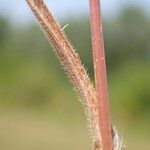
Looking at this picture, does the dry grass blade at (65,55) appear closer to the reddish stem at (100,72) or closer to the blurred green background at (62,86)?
the reddish stem at (100,72)

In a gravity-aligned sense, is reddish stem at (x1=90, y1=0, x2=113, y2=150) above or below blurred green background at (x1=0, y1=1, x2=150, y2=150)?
below

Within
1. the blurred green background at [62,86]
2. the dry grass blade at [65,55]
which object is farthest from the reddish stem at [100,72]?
the blurred green background at [62,86]

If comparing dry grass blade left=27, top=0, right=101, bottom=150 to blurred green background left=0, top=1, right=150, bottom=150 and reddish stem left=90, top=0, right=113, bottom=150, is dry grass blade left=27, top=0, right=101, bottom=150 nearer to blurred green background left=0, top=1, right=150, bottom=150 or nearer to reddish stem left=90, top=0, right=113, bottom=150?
reddish stem left=90, top=0, right=113, bottom=150

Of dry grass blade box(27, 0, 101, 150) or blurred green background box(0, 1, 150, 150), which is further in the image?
blurred green background box(0, 1, 150, 150)

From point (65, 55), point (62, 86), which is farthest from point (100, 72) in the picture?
point (62, 86)

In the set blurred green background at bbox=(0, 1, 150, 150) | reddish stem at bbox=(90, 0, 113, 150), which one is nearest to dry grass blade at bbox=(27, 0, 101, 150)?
reddish stem at bbox=(90, 0, 113, 150)

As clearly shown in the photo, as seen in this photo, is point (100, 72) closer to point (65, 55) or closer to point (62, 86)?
point (65, 55)
